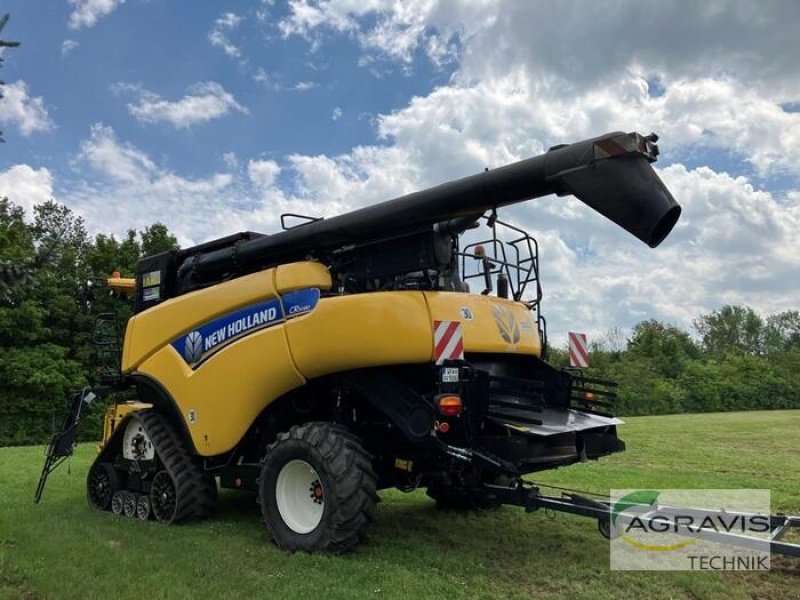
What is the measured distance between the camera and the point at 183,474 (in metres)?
7.75

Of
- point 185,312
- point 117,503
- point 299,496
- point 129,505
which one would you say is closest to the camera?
point 299,496

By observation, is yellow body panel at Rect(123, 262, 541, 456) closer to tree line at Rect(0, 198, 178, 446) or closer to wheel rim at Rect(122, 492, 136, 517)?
wheel rim at Rect(122, 492, 136, 517)

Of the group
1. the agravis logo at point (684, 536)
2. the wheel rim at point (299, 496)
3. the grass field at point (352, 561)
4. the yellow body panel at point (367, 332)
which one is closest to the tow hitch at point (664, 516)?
the agravis logo at point (684, 536)

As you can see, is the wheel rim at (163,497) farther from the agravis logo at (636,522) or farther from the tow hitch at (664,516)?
the agravis logo at (636,522)

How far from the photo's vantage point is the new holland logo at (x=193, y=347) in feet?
25.7

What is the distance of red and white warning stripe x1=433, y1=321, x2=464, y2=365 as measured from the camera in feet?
19.6

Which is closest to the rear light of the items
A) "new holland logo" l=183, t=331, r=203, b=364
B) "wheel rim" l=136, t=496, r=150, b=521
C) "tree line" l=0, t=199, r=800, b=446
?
"new holland logo" l=183, t=331, r=203, b=364

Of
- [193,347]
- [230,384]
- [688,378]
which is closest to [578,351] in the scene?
[230,384]

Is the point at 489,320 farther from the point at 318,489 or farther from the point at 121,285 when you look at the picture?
the point at 121,285

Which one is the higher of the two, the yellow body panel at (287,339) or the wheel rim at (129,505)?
the yellow body panel at (287,339)

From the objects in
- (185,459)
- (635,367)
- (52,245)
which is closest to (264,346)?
(185,459)

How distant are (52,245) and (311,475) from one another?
3.31 m

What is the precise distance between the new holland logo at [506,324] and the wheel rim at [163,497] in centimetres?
411

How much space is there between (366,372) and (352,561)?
1.69 metres
